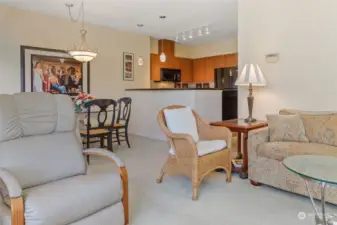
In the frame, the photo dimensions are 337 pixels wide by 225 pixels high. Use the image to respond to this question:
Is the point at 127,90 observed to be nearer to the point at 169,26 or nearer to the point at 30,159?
the point at 169,26

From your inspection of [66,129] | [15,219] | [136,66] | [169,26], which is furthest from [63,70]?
[15,219]

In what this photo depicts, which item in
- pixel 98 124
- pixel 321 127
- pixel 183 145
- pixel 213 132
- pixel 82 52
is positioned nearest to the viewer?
pixel 183 145

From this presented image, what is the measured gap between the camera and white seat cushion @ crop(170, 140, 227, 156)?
2641mm

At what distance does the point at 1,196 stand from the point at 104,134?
2.41 meters

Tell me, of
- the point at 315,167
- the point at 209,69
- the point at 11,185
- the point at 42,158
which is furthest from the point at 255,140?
the point at 209,69

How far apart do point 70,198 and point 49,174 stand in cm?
44

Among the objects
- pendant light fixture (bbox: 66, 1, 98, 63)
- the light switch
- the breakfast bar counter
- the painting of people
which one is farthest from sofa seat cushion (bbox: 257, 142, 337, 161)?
the painting of people

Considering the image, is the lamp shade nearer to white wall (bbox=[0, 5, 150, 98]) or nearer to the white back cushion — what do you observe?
the white back cushion

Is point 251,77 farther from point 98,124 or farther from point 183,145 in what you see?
point 98,124

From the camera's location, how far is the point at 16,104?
6.31 feet

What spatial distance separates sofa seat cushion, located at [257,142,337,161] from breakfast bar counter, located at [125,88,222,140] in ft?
7.08

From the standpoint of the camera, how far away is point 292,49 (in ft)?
11.5

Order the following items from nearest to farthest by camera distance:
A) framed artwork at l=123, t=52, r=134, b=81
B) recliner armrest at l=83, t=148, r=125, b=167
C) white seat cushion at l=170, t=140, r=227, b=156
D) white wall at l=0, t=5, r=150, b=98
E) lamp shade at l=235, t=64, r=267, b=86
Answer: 1. recliner armrest at l=83, t=148, r=125, b=167
2. white seat cushion at l=170, t=140, r=227, b=156
3. lamp shade at l=235, t=64, r=267, b=86
4. white wall at l=0, t=5, r=150, b=98
5. framed artwork at l=123, t=52, r=134, b=81

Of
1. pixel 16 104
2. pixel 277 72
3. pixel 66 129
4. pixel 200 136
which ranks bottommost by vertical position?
pixel 200 136
